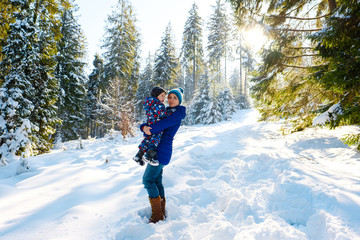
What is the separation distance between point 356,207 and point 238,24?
6.47 meters

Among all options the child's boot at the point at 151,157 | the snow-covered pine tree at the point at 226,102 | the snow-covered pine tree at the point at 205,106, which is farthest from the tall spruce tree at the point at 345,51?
the snow-covered pine tree at the point at 226,102

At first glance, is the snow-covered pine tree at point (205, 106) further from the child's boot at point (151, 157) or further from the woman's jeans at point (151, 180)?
the child's boot at point (151, 157)

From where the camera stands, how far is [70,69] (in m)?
16.5

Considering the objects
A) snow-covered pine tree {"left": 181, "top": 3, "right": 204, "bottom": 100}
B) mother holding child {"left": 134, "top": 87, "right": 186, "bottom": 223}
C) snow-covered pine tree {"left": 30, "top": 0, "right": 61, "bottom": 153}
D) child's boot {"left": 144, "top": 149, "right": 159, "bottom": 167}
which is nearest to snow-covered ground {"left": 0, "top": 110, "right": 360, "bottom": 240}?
mother holding child {"left": 134, "top": 87, "right": 186, "bottom": 223}

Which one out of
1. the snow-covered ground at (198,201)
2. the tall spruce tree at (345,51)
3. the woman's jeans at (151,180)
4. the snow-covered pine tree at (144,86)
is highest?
the snow-covered pine tree at (144,86)

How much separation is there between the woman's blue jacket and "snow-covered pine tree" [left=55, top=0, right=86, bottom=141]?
16.3 meters

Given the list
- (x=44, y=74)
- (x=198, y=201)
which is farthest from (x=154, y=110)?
(x=44, y=74)

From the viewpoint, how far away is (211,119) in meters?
23.1

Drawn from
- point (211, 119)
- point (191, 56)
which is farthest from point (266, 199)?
point (191, 56)

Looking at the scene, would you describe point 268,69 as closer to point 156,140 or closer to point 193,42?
point 156,140

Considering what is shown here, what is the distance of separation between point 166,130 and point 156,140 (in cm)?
21

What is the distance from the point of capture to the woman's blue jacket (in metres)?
2.32

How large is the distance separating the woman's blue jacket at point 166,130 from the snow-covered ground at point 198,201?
89 centimetres

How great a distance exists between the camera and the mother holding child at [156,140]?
2.35 meters
